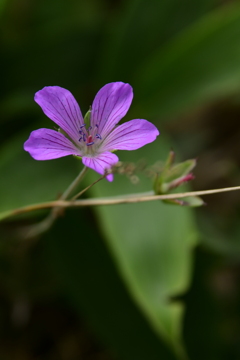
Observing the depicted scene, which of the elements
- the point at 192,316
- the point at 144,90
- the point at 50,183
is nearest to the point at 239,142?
the point at 144,90

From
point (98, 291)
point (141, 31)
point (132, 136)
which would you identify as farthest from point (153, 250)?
point (141, 31)

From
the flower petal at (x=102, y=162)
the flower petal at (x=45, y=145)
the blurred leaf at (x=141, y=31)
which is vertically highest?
the blurred leaf at (x=141, y=31)

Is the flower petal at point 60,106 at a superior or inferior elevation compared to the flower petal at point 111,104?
superior

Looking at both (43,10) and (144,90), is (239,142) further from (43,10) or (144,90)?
(43,10)

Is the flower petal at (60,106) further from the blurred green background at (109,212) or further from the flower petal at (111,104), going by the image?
the blurred green background at (109,212)

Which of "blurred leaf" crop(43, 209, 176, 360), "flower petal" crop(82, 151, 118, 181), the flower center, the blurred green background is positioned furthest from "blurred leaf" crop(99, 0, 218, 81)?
"flower petal" crop(82, 151, 118, 181)

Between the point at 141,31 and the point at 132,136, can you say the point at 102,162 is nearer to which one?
the point at 132,136

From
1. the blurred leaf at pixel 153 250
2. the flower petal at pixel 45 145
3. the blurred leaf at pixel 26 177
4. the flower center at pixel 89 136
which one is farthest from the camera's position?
the blurred leaf at pixel 26 177

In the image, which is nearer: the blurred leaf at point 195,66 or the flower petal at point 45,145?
the flower petal at point 45,145

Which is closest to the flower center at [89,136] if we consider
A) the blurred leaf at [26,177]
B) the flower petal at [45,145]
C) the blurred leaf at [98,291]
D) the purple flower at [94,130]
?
the purple flower at [94,130]
